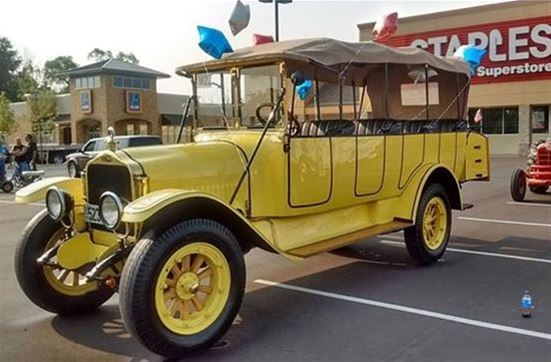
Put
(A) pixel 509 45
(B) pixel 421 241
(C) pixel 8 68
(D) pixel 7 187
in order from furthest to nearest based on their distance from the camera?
(C) pixel 8 68 < (A) pixel 509 45 < (D) pixel 7 187 < (B) pixel 421 241

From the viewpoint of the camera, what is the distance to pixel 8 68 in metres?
63.7

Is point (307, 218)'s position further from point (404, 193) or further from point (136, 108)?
point (136, 108)

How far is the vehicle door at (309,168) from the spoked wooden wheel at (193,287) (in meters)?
1.22

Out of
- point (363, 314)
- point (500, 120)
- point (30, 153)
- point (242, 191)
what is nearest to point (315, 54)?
point (242, 191)

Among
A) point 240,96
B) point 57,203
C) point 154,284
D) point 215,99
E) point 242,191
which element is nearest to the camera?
point 154,284

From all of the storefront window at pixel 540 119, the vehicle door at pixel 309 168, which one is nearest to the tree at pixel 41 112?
the storefront window at pixel 540 119

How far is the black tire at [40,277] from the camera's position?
4.60 metres

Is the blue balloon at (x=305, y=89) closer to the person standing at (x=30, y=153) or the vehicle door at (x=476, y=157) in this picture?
the vehicle door at (x=476, y=157)

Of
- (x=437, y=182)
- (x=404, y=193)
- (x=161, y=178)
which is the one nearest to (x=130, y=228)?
(x=161, y=178)

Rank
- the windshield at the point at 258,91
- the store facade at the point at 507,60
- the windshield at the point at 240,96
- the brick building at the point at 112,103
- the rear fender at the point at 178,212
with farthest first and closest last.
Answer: the brick building at the point at 112,103, the store facade at the point at 507,60, the windshield at the point at 240,96, the windshield at the point at 258,91, the rear fender at the point at 178,212

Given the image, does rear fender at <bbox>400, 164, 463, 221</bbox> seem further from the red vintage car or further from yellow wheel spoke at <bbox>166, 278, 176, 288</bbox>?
the red vintage car

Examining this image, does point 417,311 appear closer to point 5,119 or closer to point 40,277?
point 40,277

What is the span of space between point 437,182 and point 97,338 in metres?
4.37

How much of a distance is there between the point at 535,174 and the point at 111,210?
34.7ft
